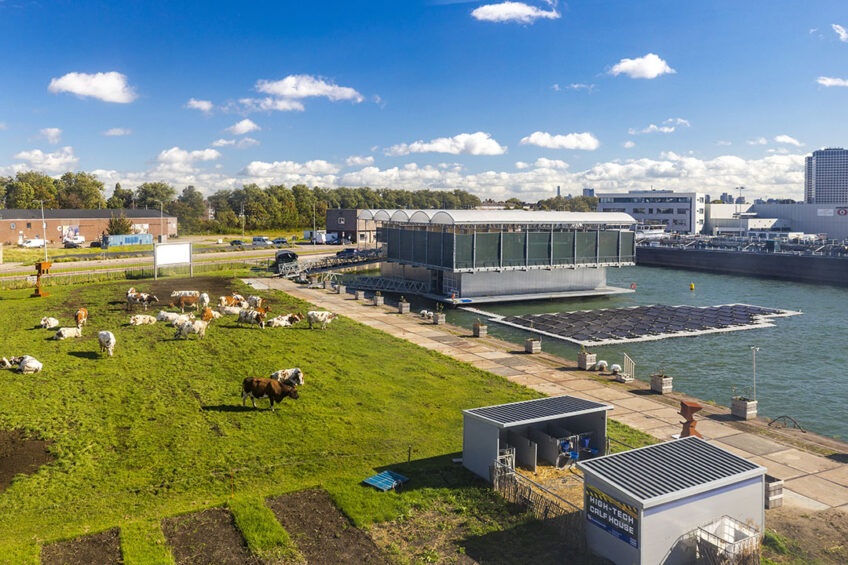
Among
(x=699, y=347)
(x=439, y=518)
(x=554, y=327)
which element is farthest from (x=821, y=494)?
(x=554, y=327)

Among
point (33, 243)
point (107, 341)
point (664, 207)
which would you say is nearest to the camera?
point (107, 341)

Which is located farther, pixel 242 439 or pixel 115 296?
pixel 115 296

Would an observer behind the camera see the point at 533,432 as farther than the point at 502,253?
No

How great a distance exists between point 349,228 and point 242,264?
51050 mm

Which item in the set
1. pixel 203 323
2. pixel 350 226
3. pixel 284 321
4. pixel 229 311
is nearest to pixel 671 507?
pixel 203 323

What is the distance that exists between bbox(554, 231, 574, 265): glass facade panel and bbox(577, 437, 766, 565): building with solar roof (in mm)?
56023

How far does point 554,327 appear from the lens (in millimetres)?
54062

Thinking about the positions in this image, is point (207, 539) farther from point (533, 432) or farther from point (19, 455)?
point (533, 432)

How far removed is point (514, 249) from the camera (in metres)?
70.1

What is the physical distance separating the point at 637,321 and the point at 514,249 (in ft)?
57.3

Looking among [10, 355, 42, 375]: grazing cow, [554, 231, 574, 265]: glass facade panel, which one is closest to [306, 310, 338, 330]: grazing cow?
A: [10, 355, 42, 375]: grazing cow

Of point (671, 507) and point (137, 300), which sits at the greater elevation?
point (137, 300)

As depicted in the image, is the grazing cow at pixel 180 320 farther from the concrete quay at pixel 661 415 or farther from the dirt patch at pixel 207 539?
the dirt patch at pixel 207 539

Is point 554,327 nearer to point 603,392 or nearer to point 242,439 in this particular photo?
point 603,392
